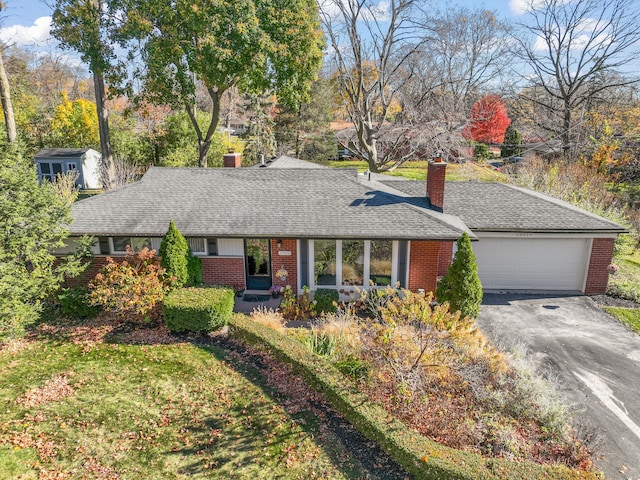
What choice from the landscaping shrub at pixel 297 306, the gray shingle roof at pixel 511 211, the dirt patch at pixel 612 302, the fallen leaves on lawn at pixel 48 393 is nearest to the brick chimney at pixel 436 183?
the gray shingle roof at pixel 511 211

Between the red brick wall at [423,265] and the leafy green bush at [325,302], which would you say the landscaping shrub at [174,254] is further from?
the red brick wall at [423,265]

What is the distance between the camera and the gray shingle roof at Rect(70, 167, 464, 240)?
12523mm

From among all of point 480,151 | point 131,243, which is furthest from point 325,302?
point 480,151

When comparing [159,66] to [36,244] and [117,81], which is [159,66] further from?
[36,244]

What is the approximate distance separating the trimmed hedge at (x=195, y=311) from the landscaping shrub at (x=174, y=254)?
2.21 feet

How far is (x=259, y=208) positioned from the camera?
45.3 ft

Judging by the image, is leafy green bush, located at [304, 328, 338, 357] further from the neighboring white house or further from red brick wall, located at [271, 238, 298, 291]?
the neighboring white house

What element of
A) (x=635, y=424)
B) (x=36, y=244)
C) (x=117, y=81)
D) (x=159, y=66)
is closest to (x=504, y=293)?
(x=635, y=424)

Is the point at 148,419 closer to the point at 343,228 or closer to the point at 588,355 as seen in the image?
the point at 343,228

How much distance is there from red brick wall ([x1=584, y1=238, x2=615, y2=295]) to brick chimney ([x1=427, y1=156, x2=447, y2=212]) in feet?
18.9

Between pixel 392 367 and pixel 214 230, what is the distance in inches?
287

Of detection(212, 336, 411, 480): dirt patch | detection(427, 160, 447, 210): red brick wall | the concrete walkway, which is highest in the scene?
detection(427, 160, 447, 210): red brick wall

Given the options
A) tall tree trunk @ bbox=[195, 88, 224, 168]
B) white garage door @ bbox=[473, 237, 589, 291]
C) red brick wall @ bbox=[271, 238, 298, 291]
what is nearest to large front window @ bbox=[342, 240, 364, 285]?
red brick wall @ bbox=[271, 238, 298, 291]

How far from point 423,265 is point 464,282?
6.42ft
